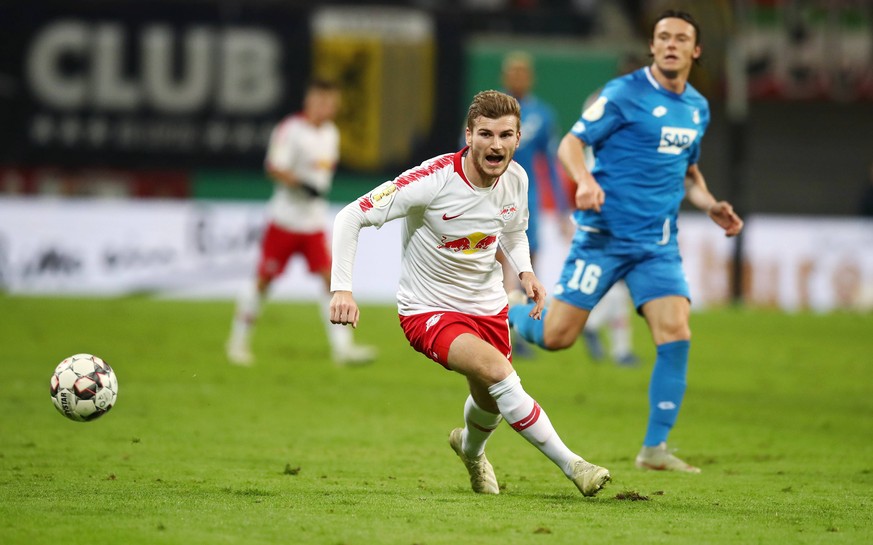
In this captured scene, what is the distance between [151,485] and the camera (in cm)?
666

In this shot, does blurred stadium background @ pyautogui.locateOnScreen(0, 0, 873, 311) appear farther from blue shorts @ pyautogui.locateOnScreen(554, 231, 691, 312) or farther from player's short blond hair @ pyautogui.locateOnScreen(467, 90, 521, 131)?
player's short blond hair @ pyautogui.locateOnScreen(467, 90, 521, 131)

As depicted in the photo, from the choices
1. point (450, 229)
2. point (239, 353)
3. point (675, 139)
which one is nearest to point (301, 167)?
point (239, 353)

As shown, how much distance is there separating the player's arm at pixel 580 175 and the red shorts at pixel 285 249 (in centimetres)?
→ 545

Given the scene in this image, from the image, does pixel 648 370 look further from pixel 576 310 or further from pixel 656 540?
pixel 656 540

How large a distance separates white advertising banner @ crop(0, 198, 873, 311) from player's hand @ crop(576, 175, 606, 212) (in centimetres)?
1214

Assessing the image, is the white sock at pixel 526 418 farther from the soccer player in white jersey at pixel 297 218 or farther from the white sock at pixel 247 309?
the white sock at pixel 247 309

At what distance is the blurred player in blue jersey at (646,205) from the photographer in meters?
7.82

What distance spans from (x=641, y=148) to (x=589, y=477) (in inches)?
99.2

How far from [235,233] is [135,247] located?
153 centimetres

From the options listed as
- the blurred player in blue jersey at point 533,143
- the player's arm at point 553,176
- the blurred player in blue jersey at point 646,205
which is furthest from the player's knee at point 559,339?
the player's arm at point 553,176

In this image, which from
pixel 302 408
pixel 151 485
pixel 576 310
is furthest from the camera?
pixel 302 408

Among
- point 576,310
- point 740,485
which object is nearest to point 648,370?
point 576,310

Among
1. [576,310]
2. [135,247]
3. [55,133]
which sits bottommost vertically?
[135,247]

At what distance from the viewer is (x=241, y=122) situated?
22.2 meters
